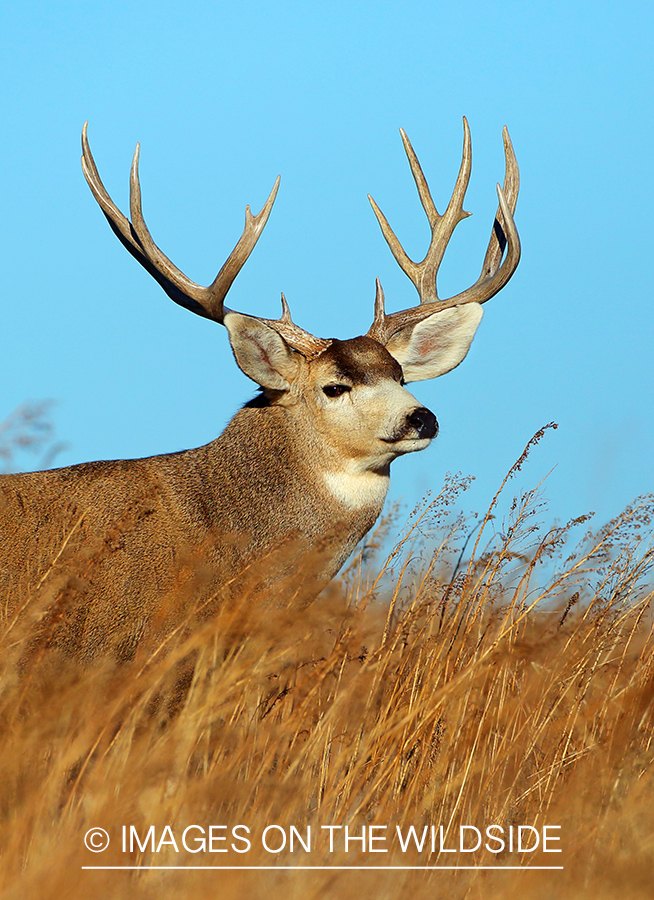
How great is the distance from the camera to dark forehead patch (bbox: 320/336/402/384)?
623 cm

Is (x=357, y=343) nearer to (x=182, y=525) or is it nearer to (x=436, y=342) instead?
(x=436, y=342)

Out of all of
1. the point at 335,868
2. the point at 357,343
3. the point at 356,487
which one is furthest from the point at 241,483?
the point at 335,868

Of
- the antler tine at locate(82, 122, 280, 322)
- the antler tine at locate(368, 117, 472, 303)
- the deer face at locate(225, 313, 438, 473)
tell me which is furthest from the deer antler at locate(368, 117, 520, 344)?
the antler tine at locate(82, 122, 280, 322)

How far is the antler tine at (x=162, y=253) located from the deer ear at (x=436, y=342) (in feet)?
3.82

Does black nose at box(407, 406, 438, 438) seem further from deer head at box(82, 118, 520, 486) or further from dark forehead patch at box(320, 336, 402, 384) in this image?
dark forehead patch at box(320, 336, 402, 384)

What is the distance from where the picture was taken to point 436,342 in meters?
7.01

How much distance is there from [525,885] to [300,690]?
198 cm

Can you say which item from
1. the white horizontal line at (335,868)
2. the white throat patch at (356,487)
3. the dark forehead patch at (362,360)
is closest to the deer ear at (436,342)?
the dark forehead patch at (362,360)

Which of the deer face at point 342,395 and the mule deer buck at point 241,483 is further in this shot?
the deer face at point 342,395

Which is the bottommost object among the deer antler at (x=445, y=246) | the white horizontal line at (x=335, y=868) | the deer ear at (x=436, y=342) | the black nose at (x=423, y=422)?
the white horizontal line at (x=335, y=868)

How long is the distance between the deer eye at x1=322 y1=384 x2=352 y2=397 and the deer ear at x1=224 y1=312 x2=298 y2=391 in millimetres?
270

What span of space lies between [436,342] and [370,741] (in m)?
A: 3.34

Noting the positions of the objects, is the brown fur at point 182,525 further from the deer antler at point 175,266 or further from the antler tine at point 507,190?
the antler tine at point 507,190

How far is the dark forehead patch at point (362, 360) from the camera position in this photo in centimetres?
623
